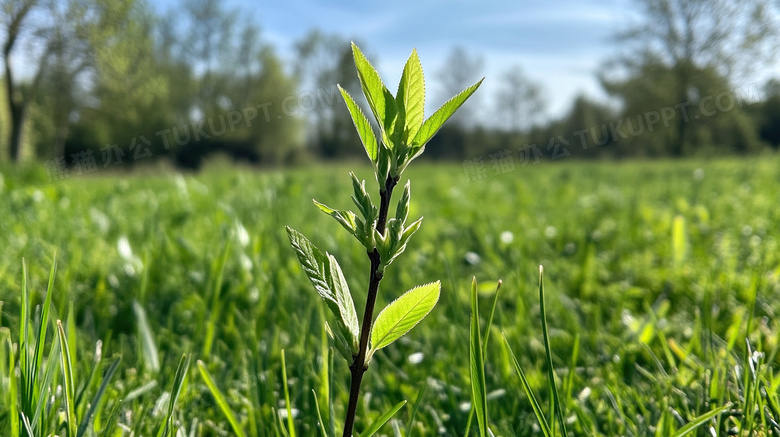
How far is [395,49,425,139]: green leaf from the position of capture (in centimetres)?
40

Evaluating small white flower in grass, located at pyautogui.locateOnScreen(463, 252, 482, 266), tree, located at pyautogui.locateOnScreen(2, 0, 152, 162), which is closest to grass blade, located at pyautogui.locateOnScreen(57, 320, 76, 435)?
small white flower in grass, located at pyautogui.locateOnScreen(463, 252, 482, 266)

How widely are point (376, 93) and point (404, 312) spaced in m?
0.20

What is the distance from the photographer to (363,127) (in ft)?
1.39

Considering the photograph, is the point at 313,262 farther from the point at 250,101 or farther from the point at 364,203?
the point at 250,101

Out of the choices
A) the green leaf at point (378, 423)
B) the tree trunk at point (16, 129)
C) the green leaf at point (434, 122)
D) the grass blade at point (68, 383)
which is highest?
the tree trunk at point (16, 129)

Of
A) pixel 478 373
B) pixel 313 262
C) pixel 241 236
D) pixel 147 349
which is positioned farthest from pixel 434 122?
pixel 241 236

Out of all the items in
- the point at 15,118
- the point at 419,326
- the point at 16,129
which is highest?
the point at 15,118

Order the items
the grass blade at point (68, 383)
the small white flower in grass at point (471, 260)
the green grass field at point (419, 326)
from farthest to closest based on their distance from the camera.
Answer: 1. the small white flower in grass at point (471, 260)
2. the green grass field at point (419, 326)
3. the grass blade at point (68, 383)

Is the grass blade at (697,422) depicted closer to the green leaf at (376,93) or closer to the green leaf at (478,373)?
the green leaf at (478,373)

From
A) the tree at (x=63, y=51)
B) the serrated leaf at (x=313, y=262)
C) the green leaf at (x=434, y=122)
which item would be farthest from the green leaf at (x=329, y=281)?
the tree at (x=63, y=51)

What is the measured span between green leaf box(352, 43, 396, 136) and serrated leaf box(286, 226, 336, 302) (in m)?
0.13

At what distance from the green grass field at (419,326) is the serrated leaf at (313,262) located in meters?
0.20

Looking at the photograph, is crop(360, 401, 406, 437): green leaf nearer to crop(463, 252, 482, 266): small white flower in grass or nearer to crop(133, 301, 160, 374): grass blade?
crop(133, 301, 160, 374): grass blade

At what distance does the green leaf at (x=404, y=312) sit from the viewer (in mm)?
432
